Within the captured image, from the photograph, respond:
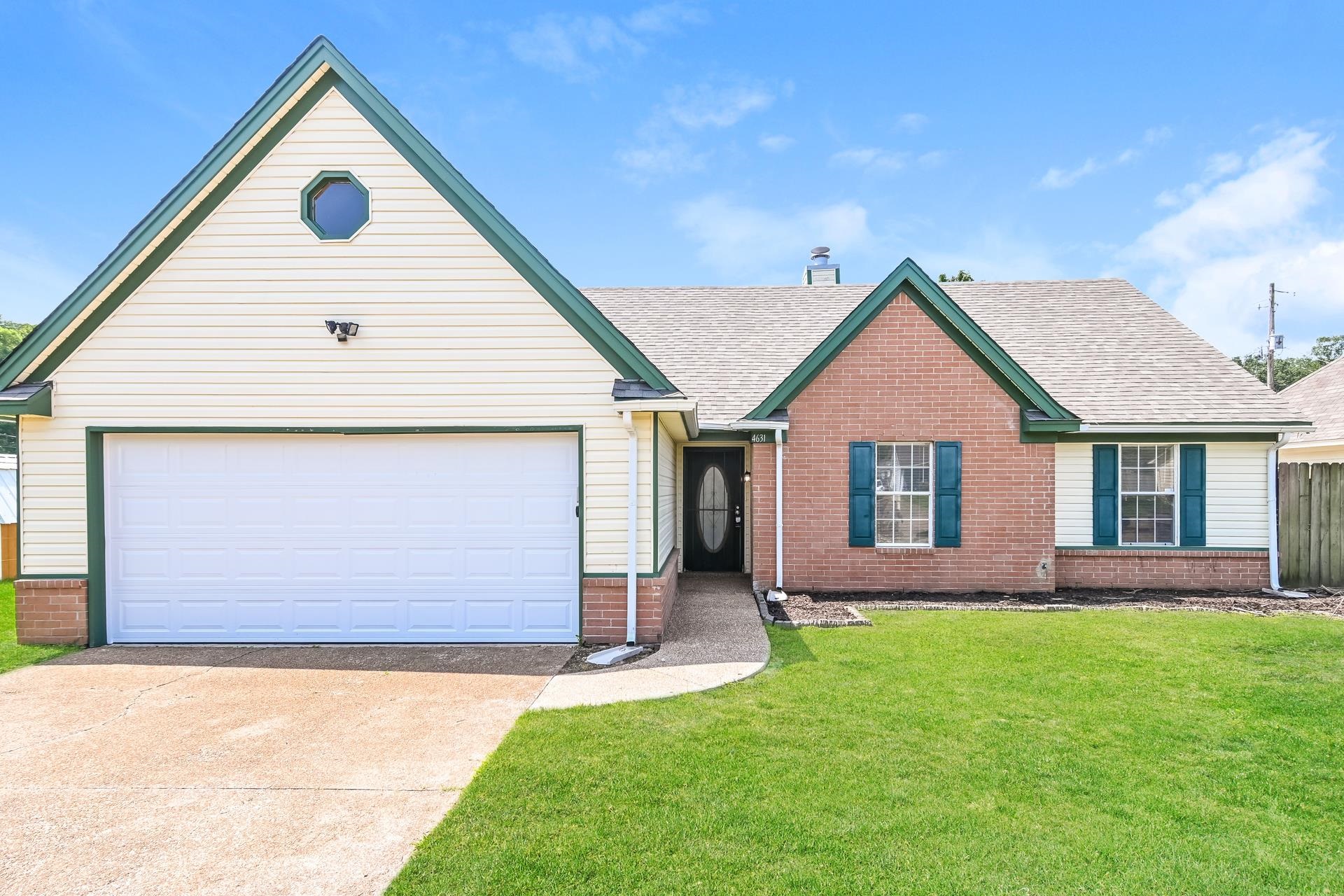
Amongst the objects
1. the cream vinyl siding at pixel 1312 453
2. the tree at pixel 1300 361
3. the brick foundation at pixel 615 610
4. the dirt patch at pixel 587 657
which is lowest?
the dirt patch at pixel 587 657

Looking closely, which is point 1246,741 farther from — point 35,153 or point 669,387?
point 35,153

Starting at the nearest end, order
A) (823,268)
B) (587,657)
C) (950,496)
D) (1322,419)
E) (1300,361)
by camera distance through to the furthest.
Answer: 1. (587,657)
2. (950,496)
3. (1322,419)
4. (823,268)
5. (1300,361)

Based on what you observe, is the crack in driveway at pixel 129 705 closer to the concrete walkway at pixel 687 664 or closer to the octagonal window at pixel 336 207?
the concrete walkway at pixel 687 664

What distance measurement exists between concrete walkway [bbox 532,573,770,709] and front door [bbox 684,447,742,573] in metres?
3.20

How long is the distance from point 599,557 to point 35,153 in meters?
14.5

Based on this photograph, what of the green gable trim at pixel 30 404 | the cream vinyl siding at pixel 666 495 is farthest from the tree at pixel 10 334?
the cream vinyl siding at pixel 666 495

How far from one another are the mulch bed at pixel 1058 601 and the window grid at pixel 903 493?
0.94m

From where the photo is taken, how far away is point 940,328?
10.8 m

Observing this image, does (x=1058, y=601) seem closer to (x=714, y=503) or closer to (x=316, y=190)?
(x=714, y=503)

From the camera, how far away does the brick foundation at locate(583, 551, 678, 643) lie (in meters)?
7.70

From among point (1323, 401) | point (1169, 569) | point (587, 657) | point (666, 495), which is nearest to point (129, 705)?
point (587, 657)

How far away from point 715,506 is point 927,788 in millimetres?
9085

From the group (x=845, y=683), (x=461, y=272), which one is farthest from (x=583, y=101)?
(x=845, y=683)

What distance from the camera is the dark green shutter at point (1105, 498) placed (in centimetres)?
1118
